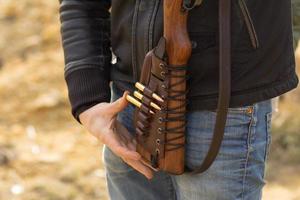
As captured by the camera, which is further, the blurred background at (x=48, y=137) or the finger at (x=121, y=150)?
the blurred background at (x=48, y=137)

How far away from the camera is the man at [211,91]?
111 centimetres

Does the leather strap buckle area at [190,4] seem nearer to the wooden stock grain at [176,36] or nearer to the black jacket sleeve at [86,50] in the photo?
the wooden stock grain at [176,36]

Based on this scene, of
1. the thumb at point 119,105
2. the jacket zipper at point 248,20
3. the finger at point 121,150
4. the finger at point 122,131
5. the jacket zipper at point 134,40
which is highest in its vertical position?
the jacket zipper at point 248,20

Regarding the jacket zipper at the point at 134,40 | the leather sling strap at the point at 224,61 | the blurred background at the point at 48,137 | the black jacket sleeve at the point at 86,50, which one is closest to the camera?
the leather sling strap at the point at 224,61

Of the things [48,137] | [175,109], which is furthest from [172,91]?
[48,137]

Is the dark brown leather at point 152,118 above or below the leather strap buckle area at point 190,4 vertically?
below

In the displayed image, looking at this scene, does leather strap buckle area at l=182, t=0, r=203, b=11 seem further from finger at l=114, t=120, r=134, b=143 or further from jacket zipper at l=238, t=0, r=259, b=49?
finger at l=114, t=120, r=134, b=143

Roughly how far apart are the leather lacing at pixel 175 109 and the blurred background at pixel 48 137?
204 cm

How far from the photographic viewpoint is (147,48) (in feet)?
3.88

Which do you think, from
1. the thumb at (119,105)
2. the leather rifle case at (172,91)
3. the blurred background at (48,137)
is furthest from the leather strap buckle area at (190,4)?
the blurred background at (48,137)

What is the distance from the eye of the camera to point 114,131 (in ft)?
4.22

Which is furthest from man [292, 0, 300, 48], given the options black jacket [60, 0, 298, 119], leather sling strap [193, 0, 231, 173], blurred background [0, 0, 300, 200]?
blurred background [0, 0, 300, 200]

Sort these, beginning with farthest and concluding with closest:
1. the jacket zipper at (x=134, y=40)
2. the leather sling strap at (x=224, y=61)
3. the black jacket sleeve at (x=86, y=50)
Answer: the black jacket sleeve at (x=86, y=50) → the jacket zipper at (x=134, y=40) → the leather sling strap at (x=224, y=61)

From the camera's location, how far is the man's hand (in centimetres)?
125
